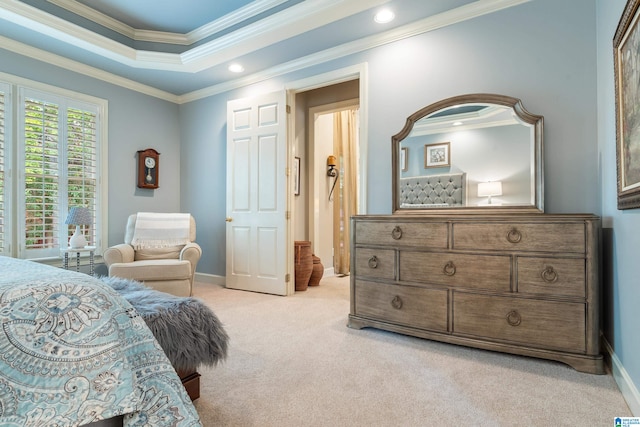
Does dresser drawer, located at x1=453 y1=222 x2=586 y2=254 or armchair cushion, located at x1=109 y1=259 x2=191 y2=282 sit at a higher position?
dresser drawer, located at x1=453 y1=222 x2=586 y2=254

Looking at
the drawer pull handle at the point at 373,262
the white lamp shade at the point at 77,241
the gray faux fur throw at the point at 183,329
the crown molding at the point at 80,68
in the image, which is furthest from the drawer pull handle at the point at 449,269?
the crown molding at the point at 80,68

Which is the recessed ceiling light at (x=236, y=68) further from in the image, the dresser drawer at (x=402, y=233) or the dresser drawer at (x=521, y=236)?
the dresser drawer at (x=521, y=236)

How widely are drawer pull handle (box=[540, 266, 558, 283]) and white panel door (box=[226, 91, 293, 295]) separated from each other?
2.48 meters

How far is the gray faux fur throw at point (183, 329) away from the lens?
139cm

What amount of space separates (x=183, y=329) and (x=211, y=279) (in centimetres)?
326

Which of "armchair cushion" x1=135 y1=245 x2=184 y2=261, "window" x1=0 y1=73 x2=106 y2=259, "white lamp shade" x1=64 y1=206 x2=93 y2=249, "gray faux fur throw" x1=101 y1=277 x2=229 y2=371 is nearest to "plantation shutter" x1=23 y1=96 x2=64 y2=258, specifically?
"window" x1=0 y1=73 x2=106 y2=259

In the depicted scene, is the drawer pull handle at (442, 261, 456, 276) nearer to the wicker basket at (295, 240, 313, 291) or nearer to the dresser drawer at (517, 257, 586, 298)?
the dresser drawer at (517, 257, 586, 298)

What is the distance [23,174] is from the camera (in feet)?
11.4

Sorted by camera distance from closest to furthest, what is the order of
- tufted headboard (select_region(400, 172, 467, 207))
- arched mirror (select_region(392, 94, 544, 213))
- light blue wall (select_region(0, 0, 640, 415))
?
light blue wall (select_region(0, 0, 640, 415)) → arched mirror (select_region(392, 94, 544, 213)) → tufted headboard (select_region(400, 172, 467, 207))

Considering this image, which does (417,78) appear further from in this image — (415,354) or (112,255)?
(112,255)

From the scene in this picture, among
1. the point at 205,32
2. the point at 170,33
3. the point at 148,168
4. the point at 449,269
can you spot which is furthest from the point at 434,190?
the point at 148,168

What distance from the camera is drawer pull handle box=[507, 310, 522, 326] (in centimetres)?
212

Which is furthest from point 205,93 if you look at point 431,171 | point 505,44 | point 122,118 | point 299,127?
point 505,44

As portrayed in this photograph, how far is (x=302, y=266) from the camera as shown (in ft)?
13.4
